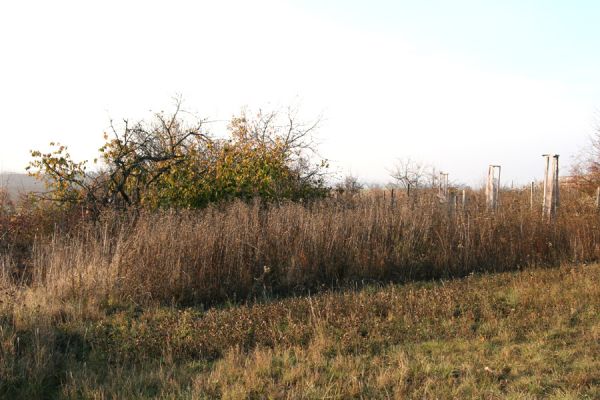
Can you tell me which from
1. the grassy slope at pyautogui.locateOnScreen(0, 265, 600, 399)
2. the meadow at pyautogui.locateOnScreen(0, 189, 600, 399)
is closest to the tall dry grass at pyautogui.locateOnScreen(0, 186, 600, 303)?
the meadow at pyautogui.locateOnScreen(0, 189, 600, 399)

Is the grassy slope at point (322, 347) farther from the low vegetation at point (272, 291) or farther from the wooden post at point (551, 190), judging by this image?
the wooden post at point (551, 190)

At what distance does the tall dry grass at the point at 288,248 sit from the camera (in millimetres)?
8094

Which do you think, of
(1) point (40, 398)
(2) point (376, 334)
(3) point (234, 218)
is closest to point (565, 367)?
(2) point (376, 334)

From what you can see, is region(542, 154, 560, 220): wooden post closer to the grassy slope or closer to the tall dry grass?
the tall dry grass

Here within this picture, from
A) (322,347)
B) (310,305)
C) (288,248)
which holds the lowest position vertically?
(322,347)

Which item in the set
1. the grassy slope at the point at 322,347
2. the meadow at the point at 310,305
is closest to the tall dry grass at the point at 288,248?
the meadow at the point at 310,305

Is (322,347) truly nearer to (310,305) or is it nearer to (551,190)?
(310,305)

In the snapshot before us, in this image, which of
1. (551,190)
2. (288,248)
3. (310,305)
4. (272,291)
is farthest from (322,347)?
(551,190)

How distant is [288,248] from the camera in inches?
366

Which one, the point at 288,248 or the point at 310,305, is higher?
the point at 288,248


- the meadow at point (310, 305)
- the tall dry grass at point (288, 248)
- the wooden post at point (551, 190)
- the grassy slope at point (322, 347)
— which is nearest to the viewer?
the grassy slope at point (322, 347)

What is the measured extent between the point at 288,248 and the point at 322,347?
3.67 metres

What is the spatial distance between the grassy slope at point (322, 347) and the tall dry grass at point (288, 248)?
798mm

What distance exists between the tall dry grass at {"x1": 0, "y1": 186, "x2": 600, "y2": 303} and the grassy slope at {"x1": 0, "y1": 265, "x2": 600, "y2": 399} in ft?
2.62
